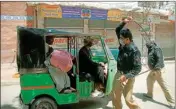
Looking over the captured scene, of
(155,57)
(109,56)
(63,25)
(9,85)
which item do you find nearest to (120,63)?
(109,56)

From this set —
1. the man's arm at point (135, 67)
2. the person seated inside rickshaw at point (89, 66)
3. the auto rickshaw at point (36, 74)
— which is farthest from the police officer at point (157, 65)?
the auto rickshaw at point (36, 74)

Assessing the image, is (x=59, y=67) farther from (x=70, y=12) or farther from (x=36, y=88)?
(x=70, y=12)

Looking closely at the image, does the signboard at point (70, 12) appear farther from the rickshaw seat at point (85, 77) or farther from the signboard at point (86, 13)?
the rickshaw seat at point (85, 77)

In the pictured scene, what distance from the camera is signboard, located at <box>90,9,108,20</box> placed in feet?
40.3

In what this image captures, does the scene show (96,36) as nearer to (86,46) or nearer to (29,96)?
(86,46)

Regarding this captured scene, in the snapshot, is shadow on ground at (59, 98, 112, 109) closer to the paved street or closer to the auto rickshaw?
the paved street

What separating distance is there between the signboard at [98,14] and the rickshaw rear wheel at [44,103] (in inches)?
310

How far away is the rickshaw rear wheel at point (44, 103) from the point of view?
462cm

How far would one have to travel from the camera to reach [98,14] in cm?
1248

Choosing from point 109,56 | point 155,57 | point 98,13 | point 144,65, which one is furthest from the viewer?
point 98,13

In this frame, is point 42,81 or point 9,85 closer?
point 42,81

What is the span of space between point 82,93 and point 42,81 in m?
0.84

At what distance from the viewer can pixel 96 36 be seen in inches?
208

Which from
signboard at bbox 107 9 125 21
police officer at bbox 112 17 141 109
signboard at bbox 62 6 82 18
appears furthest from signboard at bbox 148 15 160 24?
police officer at bbox 112 17 141 109
